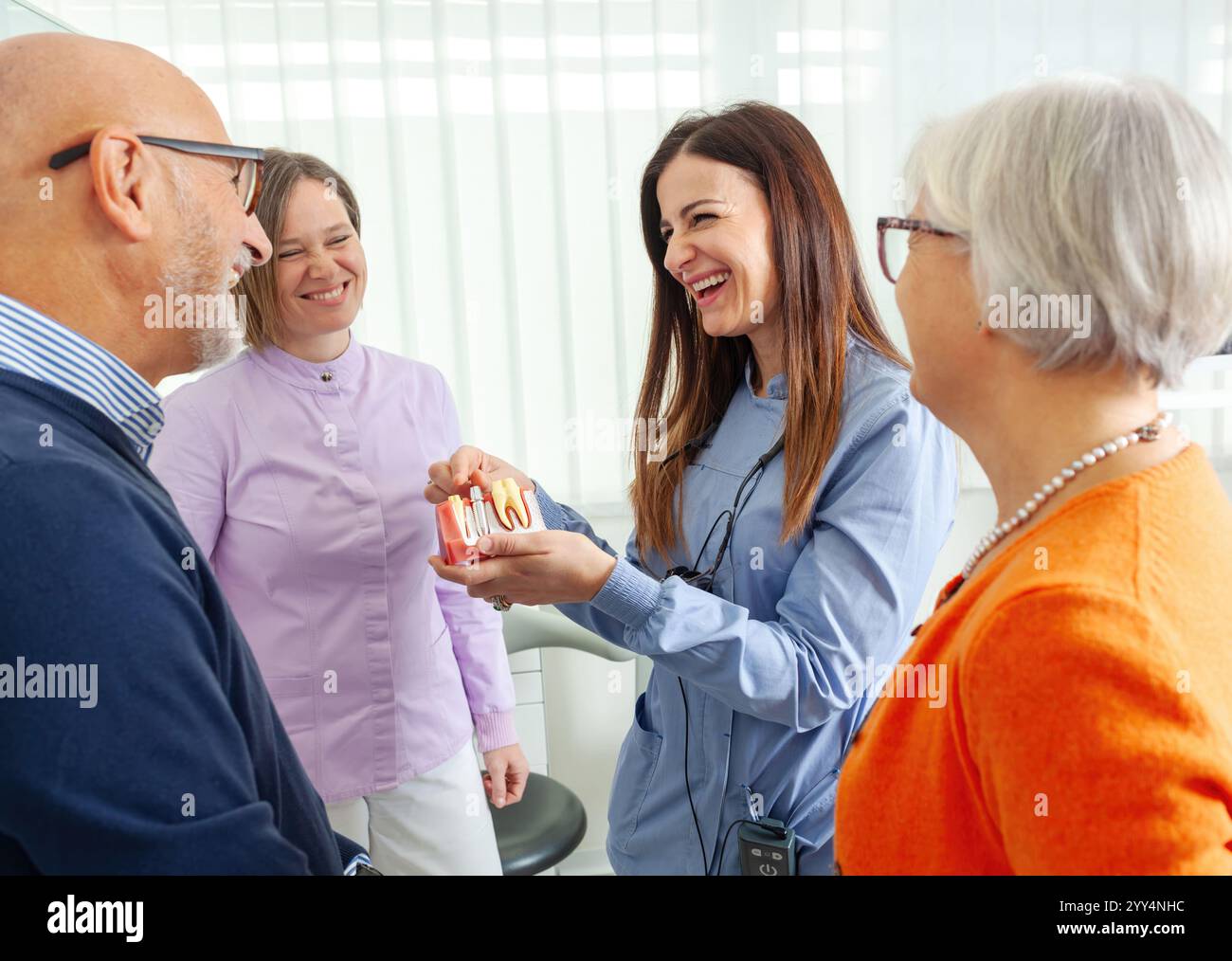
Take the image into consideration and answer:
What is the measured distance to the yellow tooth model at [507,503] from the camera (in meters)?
1.27

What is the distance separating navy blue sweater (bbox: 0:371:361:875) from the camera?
63cm

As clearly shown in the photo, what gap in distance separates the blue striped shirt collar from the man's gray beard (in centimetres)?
10

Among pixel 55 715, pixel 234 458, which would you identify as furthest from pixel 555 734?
pixel 55 715

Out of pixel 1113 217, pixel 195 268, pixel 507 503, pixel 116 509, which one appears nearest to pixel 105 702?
pixel 116 509

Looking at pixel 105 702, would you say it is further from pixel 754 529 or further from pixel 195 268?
pixel 754 529

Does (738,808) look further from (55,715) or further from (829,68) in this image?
(829,68)

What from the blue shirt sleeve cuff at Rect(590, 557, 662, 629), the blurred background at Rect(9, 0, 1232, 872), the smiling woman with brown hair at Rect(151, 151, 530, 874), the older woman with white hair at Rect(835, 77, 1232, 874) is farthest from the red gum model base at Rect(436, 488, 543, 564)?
the blurred background at Rect(9, 0, 1232, 872)

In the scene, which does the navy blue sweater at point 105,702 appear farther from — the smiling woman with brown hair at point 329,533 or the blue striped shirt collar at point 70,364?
the smiling woman with brown hair at point 329,533

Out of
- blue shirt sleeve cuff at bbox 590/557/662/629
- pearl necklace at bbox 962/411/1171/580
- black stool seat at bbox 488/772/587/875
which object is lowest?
black stool seat at bbox 488/772/587/875

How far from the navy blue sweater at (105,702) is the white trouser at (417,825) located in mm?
871

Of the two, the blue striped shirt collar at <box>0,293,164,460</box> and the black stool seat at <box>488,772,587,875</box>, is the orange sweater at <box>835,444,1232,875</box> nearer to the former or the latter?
the blue striped shirt collar at <box>0,293,164,460</box>

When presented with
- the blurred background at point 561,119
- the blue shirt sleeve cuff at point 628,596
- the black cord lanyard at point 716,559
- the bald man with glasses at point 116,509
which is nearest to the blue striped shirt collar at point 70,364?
the bald man with glasses at point 116,509
